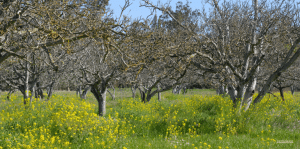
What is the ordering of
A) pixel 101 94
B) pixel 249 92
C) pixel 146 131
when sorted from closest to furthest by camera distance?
1. pixel 146 131
2. pixel 249 92
3. pixel 101 94

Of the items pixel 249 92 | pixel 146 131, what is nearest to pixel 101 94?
pixel 146 131

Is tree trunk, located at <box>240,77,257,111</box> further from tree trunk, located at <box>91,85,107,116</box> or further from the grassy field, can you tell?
tree trunk, located at <box>91,85,107,116</box>

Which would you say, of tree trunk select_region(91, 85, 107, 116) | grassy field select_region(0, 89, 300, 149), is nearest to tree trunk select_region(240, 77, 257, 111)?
grassy field select_region(0, 89, 300, 149)

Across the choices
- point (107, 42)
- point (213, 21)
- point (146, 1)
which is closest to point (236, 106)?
point (213, 21)

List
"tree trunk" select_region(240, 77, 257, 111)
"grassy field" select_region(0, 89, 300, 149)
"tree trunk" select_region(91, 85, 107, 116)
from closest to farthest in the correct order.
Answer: "grassy field" select_region(0, 89, 300, 149)
"tree trunk" select_region(240, 77, 257, 111)
"tree trunk" select_region(91, 85, 107, 116)

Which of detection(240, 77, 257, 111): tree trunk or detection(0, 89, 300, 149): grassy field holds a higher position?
detection(240, 77, 257, 111): tree trunk

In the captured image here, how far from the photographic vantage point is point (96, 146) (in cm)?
610

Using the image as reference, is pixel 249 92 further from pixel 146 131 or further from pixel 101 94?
pixel 101 94

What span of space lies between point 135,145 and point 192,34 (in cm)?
469

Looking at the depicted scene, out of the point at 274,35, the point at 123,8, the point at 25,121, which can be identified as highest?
the point at 123,8

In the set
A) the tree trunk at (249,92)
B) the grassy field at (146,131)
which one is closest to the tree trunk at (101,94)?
the grassy field at (146,131)

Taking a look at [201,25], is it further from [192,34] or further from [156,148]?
[156,148]

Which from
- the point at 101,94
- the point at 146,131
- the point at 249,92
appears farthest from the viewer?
the point at 101,94

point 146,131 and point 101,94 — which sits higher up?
point 101,94
